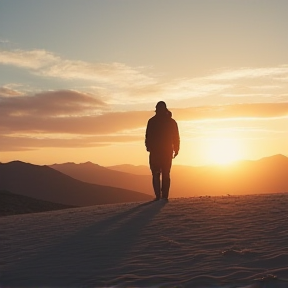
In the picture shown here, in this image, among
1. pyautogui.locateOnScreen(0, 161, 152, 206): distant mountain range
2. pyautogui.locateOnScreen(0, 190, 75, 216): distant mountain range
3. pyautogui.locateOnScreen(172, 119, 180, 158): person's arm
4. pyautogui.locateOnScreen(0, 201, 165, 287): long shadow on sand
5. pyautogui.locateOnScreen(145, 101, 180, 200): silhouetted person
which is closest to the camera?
pyautogui.locateOnScreen(0, 201, 165, 287): long shadow on sand

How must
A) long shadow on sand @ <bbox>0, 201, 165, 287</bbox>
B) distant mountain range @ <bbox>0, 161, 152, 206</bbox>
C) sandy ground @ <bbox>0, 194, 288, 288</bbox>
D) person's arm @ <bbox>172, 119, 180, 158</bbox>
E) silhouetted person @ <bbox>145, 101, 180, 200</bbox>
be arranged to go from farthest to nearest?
distant mountain range @ <bbox>0, 161, 152, 206</bbox> → person's arm @ <bbox>172, 119, 180, 158</bbox> → silhouetted person @ <bbox>145, 101, 180, 200</bbox> → long shadow on sand @ <bbox>0, 201, 165, 287</bbox> → sandy ground @ <bbox>0, 194, 288, 288</bbox>

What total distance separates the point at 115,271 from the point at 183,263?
0.89 m

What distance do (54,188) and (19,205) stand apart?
288 feet

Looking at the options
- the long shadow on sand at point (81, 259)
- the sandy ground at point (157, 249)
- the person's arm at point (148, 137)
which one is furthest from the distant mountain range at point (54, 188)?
the long shadow on sand at point (81, 259)

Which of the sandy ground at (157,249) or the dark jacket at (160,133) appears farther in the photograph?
the dark jacket at (160,133)

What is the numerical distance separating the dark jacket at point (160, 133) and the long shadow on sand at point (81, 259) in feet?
13.4

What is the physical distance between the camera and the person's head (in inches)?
546

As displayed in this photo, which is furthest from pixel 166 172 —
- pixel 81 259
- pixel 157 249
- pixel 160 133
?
pixel 81 259

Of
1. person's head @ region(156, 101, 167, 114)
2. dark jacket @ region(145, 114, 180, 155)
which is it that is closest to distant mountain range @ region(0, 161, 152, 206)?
dark jacket @ region(145, 114, 180, 155)

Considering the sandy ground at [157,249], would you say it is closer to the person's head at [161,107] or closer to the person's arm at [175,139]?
the person's arm at [175,139]

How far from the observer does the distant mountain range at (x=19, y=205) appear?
22062 mm

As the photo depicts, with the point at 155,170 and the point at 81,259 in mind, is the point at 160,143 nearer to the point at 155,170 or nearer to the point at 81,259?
the point at 155,170

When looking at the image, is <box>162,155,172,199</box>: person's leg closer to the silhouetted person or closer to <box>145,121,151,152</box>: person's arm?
the silhouetted person

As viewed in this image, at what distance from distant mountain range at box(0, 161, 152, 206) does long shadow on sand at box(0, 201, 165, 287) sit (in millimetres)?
88085
